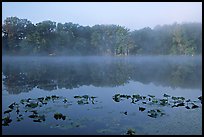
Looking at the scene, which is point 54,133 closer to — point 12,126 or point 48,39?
point 12,126

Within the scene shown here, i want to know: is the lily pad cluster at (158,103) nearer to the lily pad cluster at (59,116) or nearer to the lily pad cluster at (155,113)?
the lily pad cluster at (155,113)

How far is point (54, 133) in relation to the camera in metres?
7.79

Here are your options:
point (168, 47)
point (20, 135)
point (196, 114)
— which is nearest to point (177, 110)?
point (196, 114)

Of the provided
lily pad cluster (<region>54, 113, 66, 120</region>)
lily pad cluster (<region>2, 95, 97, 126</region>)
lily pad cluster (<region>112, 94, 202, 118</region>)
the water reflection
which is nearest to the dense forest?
the water reflection

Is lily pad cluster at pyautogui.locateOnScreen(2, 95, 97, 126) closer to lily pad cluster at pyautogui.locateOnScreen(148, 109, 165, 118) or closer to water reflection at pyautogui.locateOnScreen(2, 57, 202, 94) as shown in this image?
lily pad cluster at pyautogui.locateOnScreen(148, 109, 165, 118)

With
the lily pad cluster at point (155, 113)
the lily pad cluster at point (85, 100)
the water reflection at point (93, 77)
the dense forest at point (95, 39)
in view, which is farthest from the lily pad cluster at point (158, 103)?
the dense forest at point (95, 39)

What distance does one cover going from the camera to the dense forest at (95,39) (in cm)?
6756

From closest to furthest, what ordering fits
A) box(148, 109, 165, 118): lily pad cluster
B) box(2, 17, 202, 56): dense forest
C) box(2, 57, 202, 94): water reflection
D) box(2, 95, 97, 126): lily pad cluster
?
box(2, 95, 97, 126): lily pad cluster
box(148, 109, 165, 118): lily pad cluster
box(2, 57, 202, 94): water reflection
box(2, 17, 202, 56): dense forest

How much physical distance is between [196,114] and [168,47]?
68.6 m

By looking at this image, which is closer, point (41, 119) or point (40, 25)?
point (41, 119)

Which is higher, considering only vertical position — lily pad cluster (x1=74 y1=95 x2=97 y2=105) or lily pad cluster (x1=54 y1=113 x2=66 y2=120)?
lily pad cluster (x1=54 y1=113 x2=66 y2=120)

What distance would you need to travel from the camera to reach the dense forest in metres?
67.6

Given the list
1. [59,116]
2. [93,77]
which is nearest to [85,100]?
[59,116]

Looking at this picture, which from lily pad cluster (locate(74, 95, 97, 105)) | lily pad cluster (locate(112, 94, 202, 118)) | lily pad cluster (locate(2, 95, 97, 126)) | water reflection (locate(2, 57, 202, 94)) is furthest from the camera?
water reflection (locate(2, 57, 202, 94))
